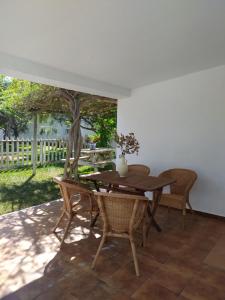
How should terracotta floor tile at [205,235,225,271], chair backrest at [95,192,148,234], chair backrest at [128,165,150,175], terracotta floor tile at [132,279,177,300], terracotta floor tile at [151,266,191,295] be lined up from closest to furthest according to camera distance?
1. terracotta floor tile at [132,279,177,300]
2. terracotta floor tile at [151,266,191,295]
3. chair backrest at [95,192,148,234]
4. terracotta floor tile at [205,235,225,271]
5. chair backrest at [128,165,150,175]

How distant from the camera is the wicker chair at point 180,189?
3.22 metres

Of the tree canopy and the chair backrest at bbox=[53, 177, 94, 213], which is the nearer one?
the chair backrest at bbox=[53, 177, 94, 213]

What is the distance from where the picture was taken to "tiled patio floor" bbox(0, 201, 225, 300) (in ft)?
6.29

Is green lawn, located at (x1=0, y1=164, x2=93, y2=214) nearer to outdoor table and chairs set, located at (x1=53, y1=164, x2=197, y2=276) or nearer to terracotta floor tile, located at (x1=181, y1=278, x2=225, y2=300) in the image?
outdoor table and chairs set, located at (x1=53, y1=164, x2=197, y2=276)

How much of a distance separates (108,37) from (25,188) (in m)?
3.79

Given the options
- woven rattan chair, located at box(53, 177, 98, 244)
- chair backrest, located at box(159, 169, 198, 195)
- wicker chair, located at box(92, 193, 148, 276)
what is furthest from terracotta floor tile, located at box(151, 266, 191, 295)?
chair backrest, located at box(159, 169, 198, 195)

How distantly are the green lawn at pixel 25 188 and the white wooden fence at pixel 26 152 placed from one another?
0.87 ft

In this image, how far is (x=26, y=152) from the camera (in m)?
6.96

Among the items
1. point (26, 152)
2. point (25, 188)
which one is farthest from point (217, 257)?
point (26, 152)

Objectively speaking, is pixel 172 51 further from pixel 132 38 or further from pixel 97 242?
pixel 97 242

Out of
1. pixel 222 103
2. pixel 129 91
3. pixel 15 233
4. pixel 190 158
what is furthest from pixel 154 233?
pixel 129 91

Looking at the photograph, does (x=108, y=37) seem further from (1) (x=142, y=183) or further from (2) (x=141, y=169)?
(2) (x=141, y=169)

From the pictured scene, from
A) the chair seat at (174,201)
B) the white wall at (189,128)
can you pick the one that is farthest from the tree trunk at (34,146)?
the chair seat at (174,201)

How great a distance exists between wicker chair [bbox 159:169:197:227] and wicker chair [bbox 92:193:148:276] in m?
1.08
